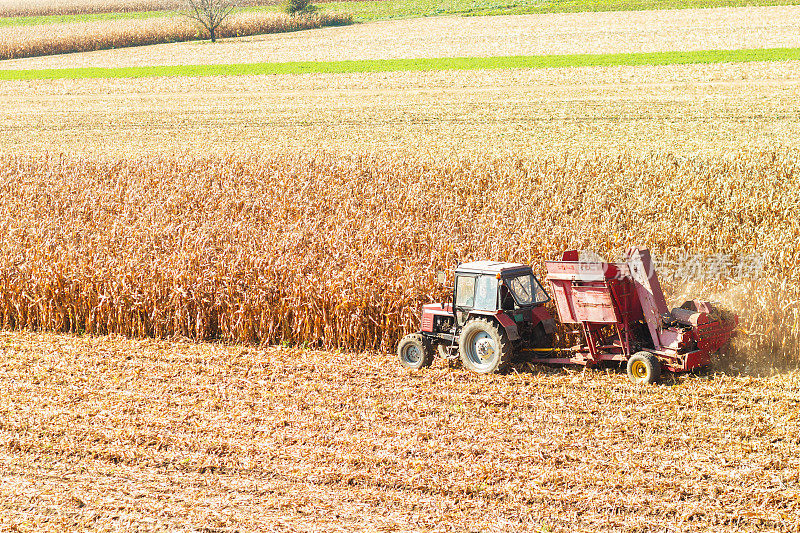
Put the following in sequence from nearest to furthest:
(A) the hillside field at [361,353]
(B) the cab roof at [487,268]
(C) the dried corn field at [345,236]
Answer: (A) the hillside field at [361,353] < (B) the cab roof at [487,268] < (C) the dried corn field at [345,236]

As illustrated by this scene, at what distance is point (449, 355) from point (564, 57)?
36.1m

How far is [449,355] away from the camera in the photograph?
8.23 m

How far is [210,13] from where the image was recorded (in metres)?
62.0

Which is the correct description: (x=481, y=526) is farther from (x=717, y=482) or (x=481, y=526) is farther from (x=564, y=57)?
(x=564, y=57)

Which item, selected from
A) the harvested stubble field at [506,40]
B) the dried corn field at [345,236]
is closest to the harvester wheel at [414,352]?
the dried corn field at [345,236]

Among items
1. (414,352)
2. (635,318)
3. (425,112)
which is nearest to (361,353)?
(414,352)

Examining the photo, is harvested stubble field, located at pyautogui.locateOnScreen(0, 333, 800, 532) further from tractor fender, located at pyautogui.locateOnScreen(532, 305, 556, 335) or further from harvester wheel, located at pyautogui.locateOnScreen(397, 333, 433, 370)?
tractor fender, located at pyautogui.locateOnScreen(532, 305, 556, 335)

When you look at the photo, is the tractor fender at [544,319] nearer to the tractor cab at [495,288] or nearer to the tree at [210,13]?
the tractor cab at [495,288]

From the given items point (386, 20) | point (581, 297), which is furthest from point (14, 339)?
point (386, 20)

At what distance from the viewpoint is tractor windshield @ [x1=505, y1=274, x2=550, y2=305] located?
7.94 metres

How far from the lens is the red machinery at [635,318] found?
23.8ft

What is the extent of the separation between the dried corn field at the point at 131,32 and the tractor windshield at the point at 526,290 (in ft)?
187

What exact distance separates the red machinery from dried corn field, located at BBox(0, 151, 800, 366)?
2.62 ft

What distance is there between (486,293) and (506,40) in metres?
47.1
